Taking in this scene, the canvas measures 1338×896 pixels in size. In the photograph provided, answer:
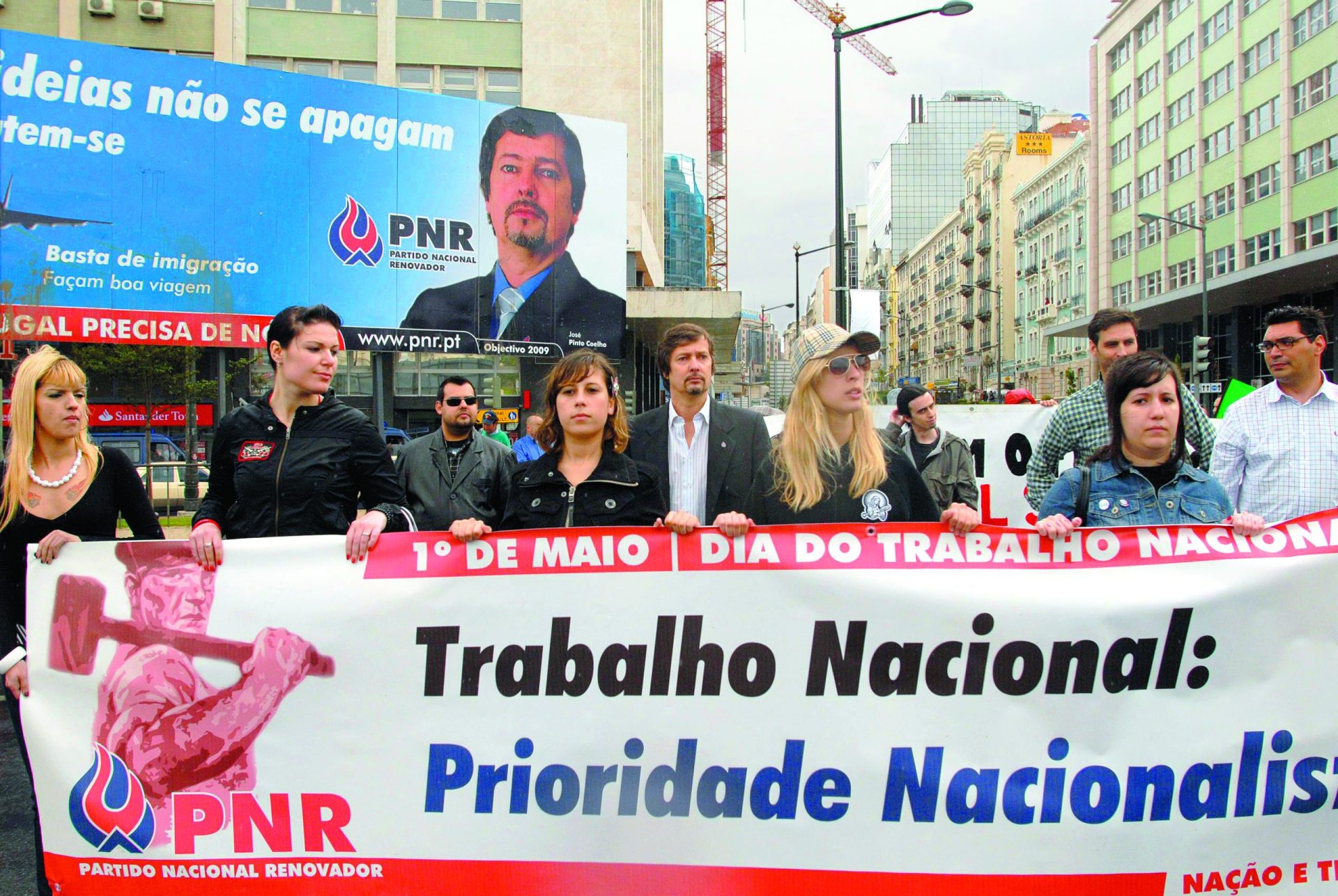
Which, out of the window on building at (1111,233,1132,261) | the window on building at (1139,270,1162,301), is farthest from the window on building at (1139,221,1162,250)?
the window on building at (1139,270,1162,301)

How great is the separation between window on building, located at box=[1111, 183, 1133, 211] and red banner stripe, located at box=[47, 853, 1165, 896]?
59995 mm

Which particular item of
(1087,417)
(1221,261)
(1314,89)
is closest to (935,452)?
(1087,417)

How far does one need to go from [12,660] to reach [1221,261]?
2075 inches

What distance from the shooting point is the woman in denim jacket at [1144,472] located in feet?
9.69

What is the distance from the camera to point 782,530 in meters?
2.87

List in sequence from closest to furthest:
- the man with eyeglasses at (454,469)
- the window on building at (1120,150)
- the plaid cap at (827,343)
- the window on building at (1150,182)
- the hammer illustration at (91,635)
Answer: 1. the hammer illustration at (91,635)
2. the plaid cap at (827,343)
3. the man with eyeglasses at (454,469)
4. the window on building at (1150,182)
5. the window on building at (1120,150)

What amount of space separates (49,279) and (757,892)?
18.8 m

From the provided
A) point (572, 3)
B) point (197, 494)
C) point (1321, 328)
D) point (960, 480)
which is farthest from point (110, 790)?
point (572, 3)

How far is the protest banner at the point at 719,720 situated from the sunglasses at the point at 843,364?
623 millimetres

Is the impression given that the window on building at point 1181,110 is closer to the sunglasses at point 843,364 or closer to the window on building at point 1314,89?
the window on building at point 1314,89

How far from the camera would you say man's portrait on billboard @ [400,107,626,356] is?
2317 cm

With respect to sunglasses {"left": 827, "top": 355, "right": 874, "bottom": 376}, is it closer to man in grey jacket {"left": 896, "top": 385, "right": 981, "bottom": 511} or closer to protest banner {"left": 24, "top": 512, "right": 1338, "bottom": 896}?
protest banner {"left": 24, "top": 512, "right": 1338, "bottom": 896}

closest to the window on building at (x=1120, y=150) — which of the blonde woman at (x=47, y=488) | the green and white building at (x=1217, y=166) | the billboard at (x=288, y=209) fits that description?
the green and white building at (x=1217, y=166)

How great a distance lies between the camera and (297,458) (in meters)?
3.18
